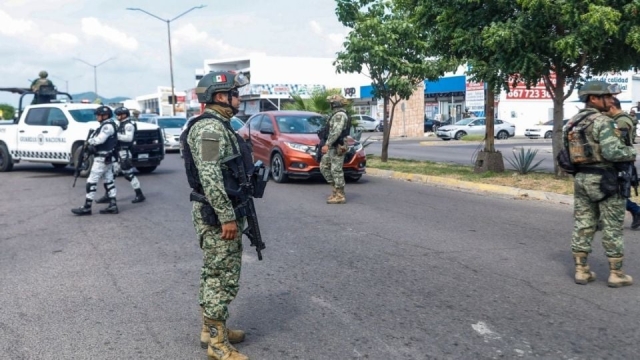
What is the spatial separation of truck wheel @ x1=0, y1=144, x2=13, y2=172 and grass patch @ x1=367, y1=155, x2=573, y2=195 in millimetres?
9782

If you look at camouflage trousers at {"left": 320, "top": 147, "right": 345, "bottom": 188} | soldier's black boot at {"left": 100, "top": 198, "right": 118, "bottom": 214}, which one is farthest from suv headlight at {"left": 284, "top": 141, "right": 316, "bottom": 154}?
soldier's black boot at {"left": 100, "top": 198, "right": 118, "bottom": 214}

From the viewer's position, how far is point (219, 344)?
4.31m

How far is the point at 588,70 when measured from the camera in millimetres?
13477

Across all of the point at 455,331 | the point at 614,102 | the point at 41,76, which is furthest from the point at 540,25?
the point at 41,76

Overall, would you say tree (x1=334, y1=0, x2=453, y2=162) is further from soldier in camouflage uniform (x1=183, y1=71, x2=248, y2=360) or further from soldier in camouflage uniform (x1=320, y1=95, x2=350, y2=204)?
soldier in camouflage uniform (x1=183, y1=71, x2=248, y2=360)

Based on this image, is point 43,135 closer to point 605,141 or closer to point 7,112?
point 605,141

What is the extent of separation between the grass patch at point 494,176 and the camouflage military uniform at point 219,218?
8.37 metres

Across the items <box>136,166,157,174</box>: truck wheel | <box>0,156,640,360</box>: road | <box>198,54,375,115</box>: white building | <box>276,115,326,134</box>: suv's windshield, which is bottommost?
<box>0,156,640,360</box>: road

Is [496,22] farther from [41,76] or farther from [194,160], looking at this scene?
[41,76]

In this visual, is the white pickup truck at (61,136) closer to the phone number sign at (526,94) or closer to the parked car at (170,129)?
the parked car at (170,129)

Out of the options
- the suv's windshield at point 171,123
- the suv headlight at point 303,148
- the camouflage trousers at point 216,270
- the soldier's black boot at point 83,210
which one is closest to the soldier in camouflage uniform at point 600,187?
the camouflage trousers at point 216,270

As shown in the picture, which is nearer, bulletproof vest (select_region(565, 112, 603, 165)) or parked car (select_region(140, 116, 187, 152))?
bulletproof vest (select_region(565, 112, 603, 165))

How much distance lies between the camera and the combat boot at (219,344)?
4.29 m

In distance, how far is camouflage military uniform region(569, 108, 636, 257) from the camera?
18.7 ft
